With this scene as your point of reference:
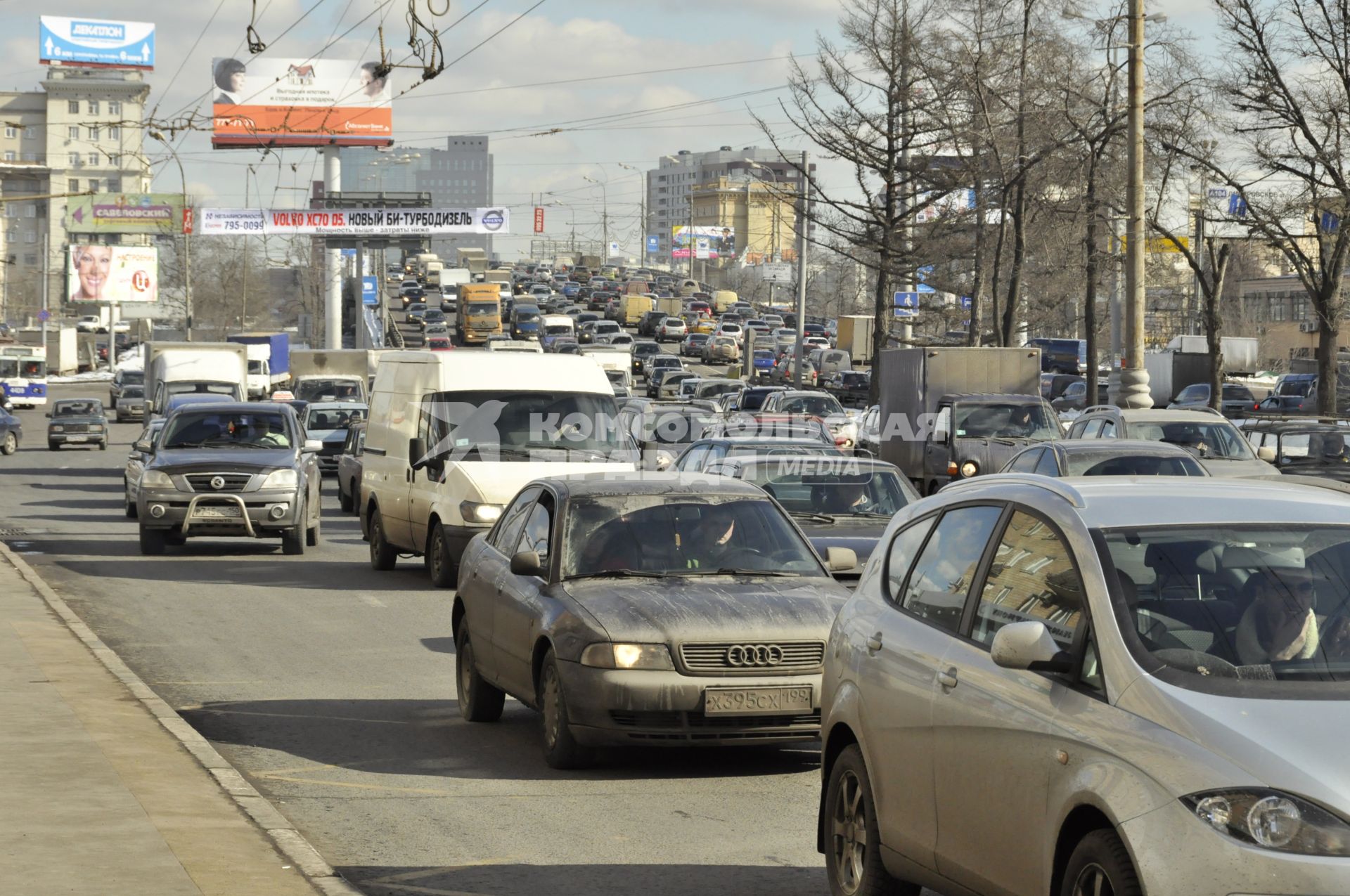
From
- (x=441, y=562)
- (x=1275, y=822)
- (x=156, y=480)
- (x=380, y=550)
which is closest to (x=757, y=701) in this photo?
(x=1275, y=822)

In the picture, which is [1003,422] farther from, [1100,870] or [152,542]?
[1100,870]

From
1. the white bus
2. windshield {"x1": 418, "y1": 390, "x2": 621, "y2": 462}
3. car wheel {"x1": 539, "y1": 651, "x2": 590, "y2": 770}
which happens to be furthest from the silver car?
the white bus

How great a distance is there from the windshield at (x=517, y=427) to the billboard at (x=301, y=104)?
254 ft

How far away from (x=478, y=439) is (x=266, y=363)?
6312 centimetres

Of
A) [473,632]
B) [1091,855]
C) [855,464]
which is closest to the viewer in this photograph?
[1091,855]

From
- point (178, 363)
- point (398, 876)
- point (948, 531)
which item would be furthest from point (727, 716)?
point (178, 363)

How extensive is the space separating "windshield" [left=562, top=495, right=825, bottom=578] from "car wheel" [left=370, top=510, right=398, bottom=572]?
10.4 meters

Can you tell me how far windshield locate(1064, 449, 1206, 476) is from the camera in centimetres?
1847

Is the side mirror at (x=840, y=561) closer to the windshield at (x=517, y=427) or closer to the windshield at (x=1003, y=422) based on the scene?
the windshield at (x=517, y=427)

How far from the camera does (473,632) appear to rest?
1058cm

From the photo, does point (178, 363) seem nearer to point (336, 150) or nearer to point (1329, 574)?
point (1329, 574)

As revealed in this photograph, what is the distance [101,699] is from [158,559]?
11.4 meters

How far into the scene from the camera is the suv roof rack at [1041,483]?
5141 millimetres

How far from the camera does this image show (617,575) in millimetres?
9594
